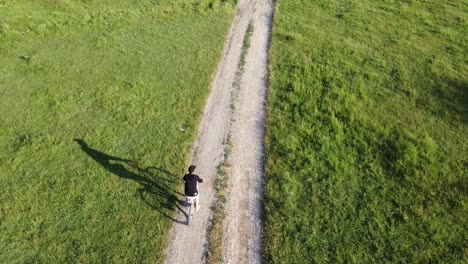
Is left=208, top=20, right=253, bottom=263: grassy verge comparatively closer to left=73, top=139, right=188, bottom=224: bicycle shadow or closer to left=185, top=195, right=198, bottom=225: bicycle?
left=185, top=195, right=198, bottom=225: bicycle

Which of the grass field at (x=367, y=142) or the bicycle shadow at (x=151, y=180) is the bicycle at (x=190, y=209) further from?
the grass field at (x=367, y=142)

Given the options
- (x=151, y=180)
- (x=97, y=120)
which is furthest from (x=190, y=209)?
(x=97, y=120)

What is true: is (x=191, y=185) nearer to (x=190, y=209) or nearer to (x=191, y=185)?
(x=191, y=185)

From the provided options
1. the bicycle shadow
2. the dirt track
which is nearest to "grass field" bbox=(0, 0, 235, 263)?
the bicycle shadow

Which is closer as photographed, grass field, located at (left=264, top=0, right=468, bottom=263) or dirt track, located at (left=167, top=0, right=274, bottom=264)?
dirt track, located at (left=167, top=0, right=274, bottom=264)

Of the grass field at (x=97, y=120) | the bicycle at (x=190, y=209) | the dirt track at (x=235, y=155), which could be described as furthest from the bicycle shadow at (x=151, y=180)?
the dirt track at (x=235, y=155)

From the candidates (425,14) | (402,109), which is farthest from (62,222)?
(425,14)

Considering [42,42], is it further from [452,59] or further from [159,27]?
[452,59]
